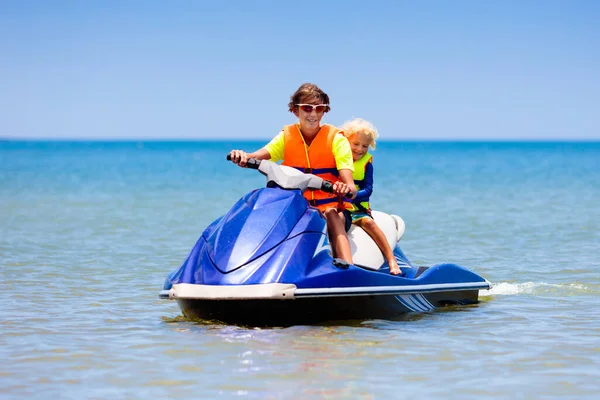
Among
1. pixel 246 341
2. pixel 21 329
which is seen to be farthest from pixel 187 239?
pixel 246 341

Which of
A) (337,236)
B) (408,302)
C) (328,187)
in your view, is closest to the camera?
(328,187)

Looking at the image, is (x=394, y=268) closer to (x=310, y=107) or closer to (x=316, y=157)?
(x=316, y=157)

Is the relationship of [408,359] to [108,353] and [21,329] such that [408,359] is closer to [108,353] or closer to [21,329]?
[108,353]

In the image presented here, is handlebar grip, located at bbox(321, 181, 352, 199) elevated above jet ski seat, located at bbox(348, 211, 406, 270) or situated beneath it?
→ elevated above

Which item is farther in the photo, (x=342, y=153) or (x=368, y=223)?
(x=368, y=223)

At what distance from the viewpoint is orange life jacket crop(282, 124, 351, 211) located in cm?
704

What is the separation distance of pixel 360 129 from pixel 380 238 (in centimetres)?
82

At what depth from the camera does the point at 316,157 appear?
7.06 metres

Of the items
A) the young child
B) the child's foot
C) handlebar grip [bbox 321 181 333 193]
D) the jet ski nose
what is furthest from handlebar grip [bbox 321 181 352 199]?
the child's foot

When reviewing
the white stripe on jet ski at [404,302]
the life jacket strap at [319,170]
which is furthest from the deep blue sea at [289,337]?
the life jacket strap at [319,170]

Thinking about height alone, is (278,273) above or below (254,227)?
below

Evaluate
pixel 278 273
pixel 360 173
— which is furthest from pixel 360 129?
pixel 278 273

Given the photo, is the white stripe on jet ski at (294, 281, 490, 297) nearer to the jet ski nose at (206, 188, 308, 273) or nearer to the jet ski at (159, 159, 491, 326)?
the jet ski at (159, 159, 491, 326)

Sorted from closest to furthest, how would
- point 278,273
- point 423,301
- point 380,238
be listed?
point 278,273 → point 380,238 → point 423,301
